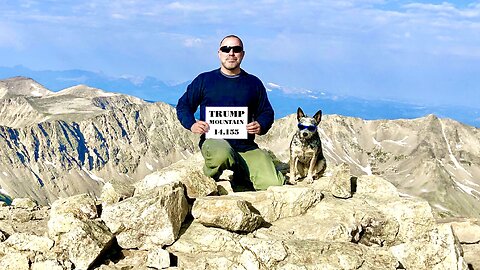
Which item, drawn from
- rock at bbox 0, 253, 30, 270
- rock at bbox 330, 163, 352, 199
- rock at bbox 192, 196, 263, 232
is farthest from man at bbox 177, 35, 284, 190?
rock at bbox 0, 253, 30, 270

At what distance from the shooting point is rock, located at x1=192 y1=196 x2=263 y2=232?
10594mm

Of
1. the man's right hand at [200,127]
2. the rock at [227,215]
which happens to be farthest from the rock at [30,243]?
the man's right hand at [200,127]

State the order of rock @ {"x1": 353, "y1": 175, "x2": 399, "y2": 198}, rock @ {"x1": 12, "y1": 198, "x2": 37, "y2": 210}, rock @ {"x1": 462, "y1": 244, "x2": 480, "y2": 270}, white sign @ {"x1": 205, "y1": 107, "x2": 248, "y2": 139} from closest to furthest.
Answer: rock @ {"x1": 462, "y1": 244, "x2": 480, "y2": 270}, white sign @ {"x1": 205, "y1": 107, "x2": 248, "y2": 139}, rock @ {"x1": 12, "y1": 198, "x2": 37, "y2": 210}, rock @ {"x1": 353, "y1": 175, "x2": 399, "y2": 198}

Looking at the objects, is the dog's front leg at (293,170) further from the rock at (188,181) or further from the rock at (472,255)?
the rock at (472,255)

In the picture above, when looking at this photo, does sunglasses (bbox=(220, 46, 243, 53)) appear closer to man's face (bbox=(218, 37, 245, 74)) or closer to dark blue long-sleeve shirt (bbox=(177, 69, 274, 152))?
man's face (bbox=(218, 37, 245, 74))

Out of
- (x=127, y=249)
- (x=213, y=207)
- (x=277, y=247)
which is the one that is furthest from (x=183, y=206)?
(x=277, y=247)

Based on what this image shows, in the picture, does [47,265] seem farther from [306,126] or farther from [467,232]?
[467,232]

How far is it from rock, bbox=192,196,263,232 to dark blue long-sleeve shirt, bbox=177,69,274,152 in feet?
9.73

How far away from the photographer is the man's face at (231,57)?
1271cm

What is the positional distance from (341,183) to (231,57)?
4876 mm

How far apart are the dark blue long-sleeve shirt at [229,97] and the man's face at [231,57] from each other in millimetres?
320

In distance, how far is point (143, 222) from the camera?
398 inches

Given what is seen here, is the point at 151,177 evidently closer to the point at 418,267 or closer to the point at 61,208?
the point at 61,208

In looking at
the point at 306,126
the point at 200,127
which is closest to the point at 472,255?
the point at 306,126
